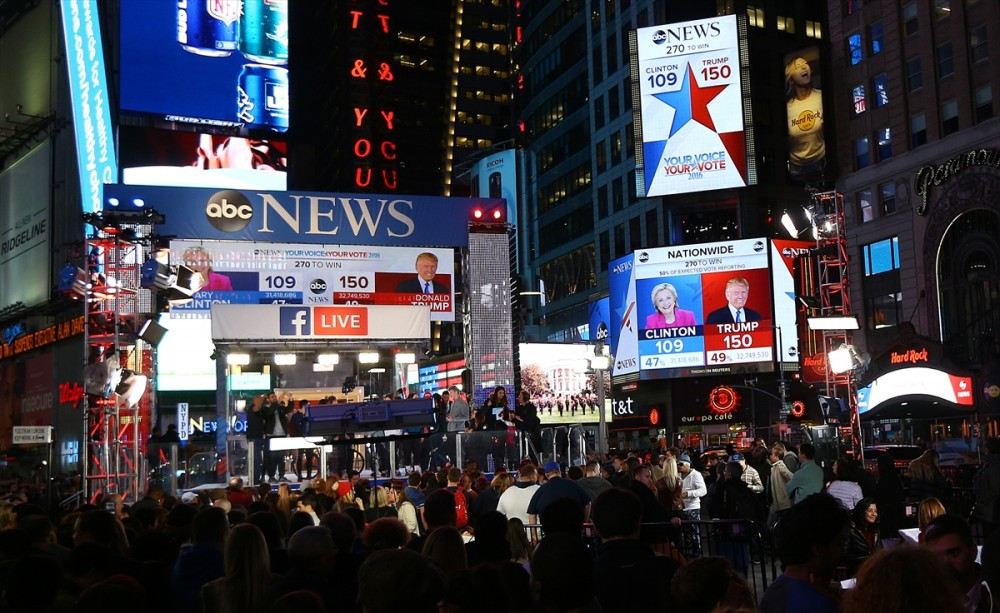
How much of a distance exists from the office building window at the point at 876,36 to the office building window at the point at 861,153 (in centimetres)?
423

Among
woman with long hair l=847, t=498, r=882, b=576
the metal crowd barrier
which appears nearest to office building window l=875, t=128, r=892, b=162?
the metal crowd barrier

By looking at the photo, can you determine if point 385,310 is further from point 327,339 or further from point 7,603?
point 7,603

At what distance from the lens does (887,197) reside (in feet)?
159

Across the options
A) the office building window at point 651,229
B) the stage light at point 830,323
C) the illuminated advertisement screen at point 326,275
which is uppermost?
the office building window at point 651,229

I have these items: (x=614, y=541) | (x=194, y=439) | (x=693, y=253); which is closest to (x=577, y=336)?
(x=693, y=253)

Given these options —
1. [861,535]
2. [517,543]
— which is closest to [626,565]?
[517,543]

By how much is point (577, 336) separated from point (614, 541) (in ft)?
216

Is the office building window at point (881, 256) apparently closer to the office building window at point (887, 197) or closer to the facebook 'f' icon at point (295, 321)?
the office building window at point (887, 197)

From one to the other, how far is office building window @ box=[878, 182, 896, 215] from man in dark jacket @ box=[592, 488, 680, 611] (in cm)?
4586

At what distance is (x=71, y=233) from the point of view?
48031mm

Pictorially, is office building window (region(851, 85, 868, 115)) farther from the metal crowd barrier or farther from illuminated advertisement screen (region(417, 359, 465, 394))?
the metal crowd barrier

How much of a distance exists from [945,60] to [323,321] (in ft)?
105

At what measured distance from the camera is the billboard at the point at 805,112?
167ft

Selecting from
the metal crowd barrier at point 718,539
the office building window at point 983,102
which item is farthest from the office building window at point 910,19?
the metal crowd barrier at point 718,539
